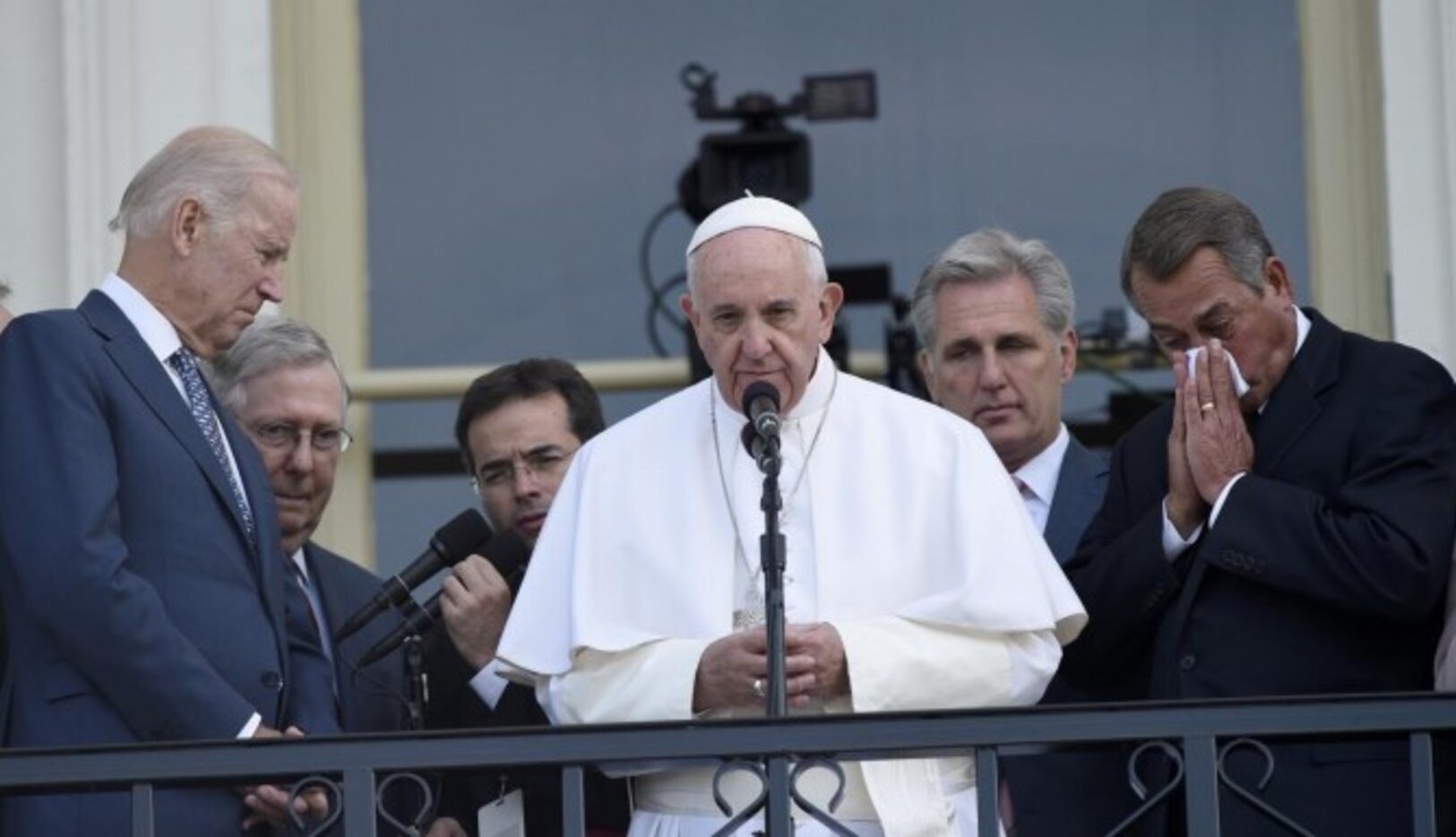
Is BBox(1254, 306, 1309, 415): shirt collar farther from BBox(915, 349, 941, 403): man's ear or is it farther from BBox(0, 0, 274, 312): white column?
BBox(0, 0, 274, 312): white column

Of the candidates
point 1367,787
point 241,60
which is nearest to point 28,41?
point 241,60

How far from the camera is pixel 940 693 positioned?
6.07m

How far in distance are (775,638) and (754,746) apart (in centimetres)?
17

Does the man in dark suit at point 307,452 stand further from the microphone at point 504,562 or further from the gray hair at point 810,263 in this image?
the gray hair at point 810,263

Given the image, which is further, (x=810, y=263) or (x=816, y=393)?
(x=816, y=393)

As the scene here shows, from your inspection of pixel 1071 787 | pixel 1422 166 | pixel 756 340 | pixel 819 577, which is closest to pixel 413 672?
pixel 819 577

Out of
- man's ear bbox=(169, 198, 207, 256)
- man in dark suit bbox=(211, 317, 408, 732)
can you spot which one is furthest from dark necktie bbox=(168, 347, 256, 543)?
man in dark suit bbox=(211, 317, 408, 732)

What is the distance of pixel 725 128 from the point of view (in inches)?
342

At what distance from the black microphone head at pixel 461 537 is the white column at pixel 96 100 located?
1.57 metres

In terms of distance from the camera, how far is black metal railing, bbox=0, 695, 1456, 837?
222 inches

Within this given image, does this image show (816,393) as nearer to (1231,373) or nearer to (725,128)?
(1231,373)

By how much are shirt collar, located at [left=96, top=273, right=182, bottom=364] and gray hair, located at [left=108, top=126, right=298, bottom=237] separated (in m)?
0.11

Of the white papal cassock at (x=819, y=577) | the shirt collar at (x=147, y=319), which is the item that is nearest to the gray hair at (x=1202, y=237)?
the white papal cassock at (x=819, y=577)

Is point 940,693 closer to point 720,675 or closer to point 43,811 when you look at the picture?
point 720,675
